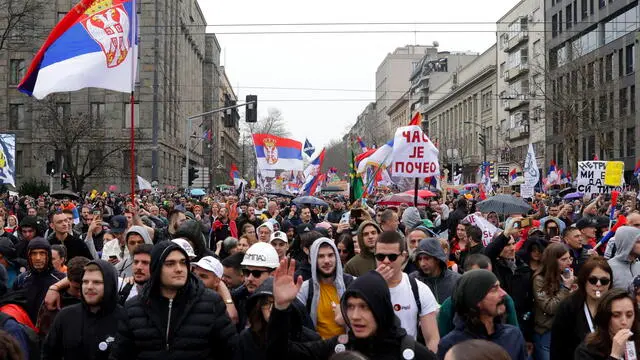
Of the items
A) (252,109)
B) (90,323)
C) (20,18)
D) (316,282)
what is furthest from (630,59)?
(90,323)

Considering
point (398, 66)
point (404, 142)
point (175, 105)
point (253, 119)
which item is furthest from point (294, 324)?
point (398, 66)

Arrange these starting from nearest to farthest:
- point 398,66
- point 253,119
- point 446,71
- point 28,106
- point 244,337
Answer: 1. point 244,337
2. point 253,119
3. point 28,106
4. point 446,71
5. point 398,66

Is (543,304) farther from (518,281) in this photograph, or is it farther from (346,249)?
(346,249)

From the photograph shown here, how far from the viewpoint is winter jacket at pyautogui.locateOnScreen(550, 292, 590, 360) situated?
5.42 m

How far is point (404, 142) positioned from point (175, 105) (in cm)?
5516

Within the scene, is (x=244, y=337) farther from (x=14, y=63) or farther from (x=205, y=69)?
(x=205, y=69)

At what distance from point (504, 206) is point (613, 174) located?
9087mm

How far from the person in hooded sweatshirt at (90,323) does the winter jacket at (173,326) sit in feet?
1.19

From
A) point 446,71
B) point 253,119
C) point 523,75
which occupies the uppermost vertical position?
point 446,71

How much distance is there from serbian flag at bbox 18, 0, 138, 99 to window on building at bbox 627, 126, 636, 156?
4372 cm

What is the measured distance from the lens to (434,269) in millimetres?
6383

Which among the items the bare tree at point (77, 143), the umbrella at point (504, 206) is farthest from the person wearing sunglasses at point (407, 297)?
the bare tree at point (77, 143)

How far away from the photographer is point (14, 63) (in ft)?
183

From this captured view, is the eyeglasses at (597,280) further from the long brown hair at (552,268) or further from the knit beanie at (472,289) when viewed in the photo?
the knit beanie at (472,289)
